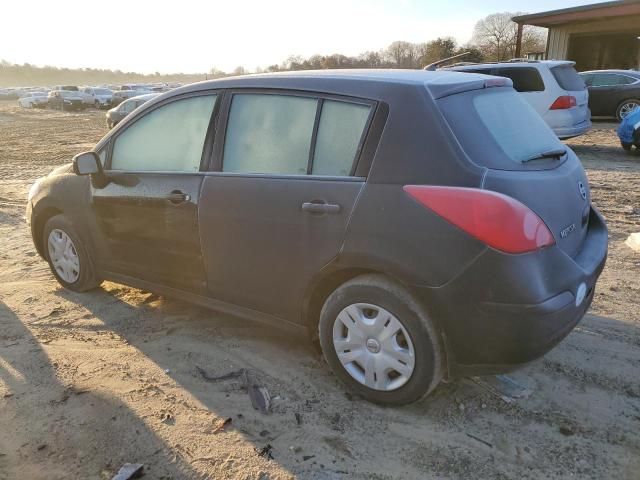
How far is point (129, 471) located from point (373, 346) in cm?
131

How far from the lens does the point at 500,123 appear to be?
9.75 feet

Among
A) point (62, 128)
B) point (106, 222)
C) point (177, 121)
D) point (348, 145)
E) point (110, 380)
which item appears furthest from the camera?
point (62, 128)

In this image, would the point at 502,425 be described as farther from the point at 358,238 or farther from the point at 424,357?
the point at 358,238

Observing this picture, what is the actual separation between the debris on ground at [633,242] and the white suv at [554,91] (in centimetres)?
566

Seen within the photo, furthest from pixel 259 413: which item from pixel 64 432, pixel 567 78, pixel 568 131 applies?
pixel 567 78

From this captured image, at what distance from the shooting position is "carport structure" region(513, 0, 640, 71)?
74.0 ft

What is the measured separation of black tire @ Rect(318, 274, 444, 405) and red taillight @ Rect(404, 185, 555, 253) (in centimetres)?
48

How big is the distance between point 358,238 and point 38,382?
2131 mm

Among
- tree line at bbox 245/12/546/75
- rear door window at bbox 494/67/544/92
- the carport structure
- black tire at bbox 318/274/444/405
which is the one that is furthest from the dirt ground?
tree line at bbox 245/12/546/75

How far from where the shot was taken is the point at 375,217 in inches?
108

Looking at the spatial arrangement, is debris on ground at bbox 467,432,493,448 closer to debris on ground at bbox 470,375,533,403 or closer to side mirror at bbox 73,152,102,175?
debris on ground at bbox 470,375,533,403

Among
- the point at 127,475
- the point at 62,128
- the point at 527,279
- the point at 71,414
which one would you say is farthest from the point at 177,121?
the point at 62,128

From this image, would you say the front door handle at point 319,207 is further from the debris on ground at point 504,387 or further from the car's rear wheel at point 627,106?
the car's rear wheel at point 627,106

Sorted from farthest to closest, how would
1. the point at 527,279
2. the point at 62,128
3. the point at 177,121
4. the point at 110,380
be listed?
the point at 62,128
the point at 177,121
the point at 110,380
the point at 527,279
